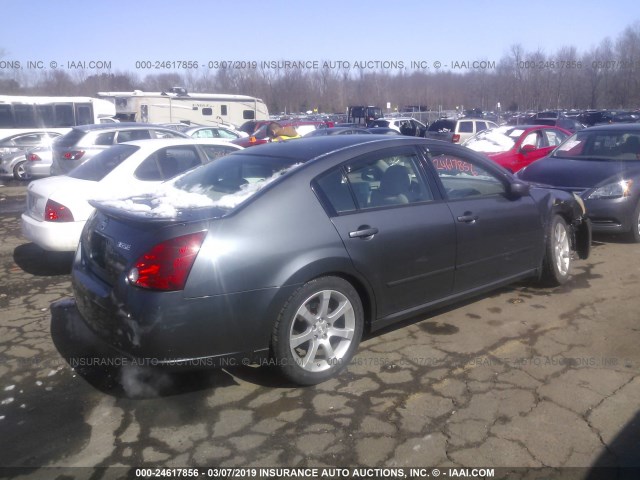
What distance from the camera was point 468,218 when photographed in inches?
174

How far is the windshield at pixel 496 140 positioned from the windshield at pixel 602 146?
2.90 metres

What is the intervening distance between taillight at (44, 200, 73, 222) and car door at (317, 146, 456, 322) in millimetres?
3223

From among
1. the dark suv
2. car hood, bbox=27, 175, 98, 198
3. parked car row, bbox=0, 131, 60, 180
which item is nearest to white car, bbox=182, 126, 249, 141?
parked car row, bbox=0, 131, 60, 180

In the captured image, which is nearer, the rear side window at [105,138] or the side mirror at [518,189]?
the side mirror at [518,189]

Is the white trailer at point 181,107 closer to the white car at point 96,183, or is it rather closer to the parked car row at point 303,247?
the white car at point 96,183

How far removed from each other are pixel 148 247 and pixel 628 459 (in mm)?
2738

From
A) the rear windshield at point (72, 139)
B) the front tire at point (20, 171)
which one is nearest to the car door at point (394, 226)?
the rear windshield at point (72, 139)

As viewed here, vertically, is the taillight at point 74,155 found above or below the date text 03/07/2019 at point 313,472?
above

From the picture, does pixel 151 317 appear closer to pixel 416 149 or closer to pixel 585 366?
pixel 416 149

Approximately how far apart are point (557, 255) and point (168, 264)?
3874mm

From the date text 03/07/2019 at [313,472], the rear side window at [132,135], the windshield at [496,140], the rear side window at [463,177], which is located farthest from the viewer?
the windshield at [496,140]

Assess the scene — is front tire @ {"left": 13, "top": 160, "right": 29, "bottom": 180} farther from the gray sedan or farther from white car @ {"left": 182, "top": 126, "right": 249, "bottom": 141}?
the gray sedan

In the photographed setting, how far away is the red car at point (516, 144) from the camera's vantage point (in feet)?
37.3

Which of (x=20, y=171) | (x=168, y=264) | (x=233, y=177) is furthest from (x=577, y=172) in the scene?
(x=20, y=171)
